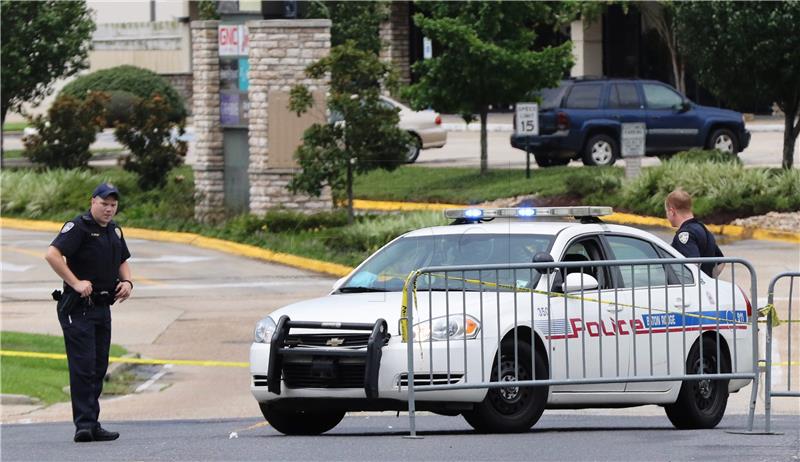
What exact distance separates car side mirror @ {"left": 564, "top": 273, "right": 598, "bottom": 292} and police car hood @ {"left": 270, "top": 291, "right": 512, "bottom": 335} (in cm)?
39

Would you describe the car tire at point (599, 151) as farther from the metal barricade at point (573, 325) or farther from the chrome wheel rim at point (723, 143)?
the metal barricade at point (573, 325)

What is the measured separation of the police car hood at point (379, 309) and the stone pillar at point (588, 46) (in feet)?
140

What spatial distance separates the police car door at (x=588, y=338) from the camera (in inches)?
423

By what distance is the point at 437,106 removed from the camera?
31.7 m

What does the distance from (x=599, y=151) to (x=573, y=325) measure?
21326mm

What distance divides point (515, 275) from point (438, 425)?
84.0 inches

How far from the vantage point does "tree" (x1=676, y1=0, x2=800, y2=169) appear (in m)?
27.2

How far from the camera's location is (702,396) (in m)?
11.6

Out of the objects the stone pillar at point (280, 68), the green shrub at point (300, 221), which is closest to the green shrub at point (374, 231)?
the green shrub at point (300, 221)

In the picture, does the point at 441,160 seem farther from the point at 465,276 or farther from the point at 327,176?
the point at 465,276

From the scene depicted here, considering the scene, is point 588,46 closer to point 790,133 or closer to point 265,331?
point 790,133

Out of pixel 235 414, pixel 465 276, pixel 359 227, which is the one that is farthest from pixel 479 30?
pixel 465 276

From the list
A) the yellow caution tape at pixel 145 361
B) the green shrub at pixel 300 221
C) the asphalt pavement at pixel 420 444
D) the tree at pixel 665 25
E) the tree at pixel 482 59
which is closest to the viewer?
the asphalt pavement at pixel 420 444

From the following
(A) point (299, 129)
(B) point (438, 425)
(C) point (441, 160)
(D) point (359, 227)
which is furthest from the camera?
(C) point (441, 160)
